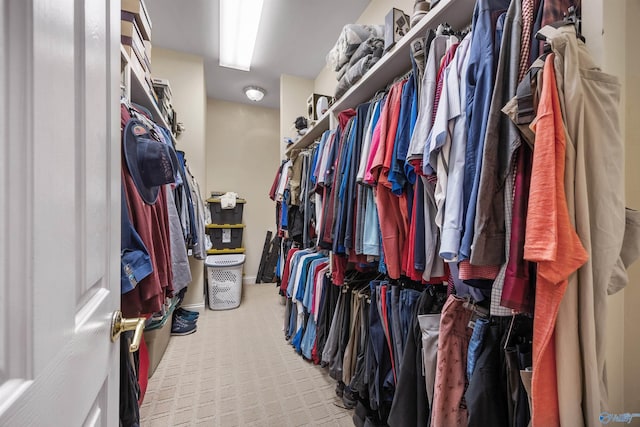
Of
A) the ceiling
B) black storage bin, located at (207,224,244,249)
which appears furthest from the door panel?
black storage bin, located at (207,224,244,249)

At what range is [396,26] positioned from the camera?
1.20m

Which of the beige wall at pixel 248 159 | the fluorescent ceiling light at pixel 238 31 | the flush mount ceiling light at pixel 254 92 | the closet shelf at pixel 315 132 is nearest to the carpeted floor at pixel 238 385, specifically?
the closet shelf at pixel 315 132

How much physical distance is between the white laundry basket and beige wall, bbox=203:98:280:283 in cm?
108

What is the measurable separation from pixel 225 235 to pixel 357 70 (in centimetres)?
277

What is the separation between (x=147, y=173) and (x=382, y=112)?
37.1 inches

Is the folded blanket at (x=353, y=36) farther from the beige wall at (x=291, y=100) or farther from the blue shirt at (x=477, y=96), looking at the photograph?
the beige wall at (x=291, y=100)

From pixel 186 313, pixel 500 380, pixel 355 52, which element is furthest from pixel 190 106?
pixel 500 380

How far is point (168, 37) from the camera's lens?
2629mm

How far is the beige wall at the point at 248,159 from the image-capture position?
13.1 feet

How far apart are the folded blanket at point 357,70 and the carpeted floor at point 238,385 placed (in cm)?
189

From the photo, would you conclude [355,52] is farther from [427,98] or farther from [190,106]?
[190,106]

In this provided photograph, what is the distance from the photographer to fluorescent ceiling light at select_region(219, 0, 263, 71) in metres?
2.13

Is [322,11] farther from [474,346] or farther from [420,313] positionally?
[474,346]

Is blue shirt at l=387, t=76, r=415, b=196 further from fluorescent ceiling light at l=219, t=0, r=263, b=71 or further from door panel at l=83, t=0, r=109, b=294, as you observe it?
fluorescent ceiling light at l=219, t=0, r=263, b=71
